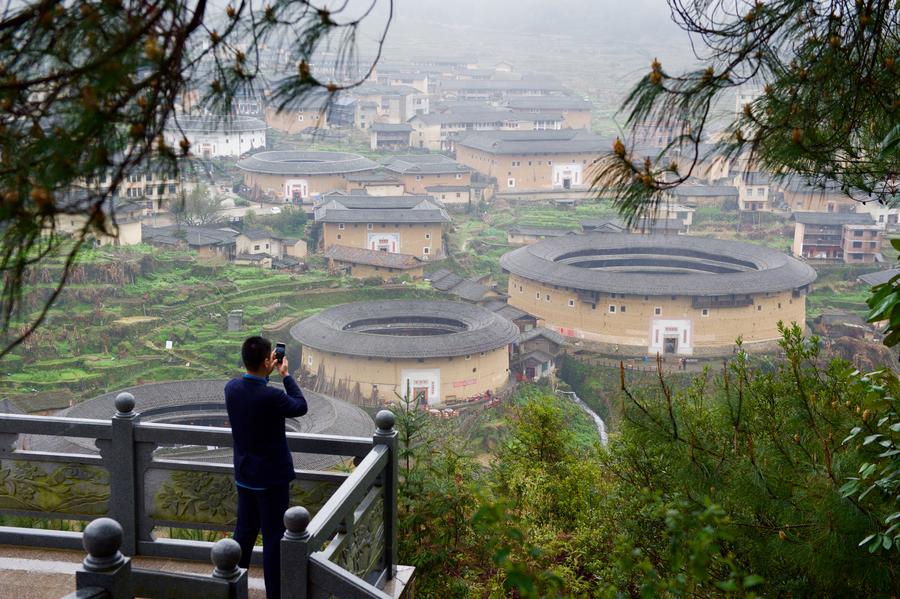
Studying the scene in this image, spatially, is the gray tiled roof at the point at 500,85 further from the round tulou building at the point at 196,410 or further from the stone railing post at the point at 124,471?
the stone railing post at the point at 124,471

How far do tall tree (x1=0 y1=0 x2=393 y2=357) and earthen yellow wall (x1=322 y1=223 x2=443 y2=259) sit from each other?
25924mm

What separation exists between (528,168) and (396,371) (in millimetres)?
20149

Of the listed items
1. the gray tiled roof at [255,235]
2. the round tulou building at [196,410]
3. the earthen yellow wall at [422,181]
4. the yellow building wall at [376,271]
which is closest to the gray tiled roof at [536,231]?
the earthen yellow wall at [422,181]

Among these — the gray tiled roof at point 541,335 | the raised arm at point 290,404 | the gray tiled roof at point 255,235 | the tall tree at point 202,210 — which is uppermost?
the raised arm at point 290,404

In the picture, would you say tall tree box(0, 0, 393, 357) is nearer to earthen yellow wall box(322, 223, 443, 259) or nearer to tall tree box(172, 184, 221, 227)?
earthen yellow wall box(322, 223, 443, 259)

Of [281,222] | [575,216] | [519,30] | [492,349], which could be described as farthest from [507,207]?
[519,30]

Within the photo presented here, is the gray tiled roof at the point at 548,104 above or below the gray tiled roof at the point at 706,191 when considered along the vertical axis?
above

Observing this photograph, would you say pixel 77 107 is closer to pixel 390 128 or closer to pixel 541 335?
pixel 541 335

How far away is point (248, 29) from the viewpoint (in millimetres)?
2355

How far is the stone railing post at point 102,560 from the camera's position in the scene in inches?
77.2

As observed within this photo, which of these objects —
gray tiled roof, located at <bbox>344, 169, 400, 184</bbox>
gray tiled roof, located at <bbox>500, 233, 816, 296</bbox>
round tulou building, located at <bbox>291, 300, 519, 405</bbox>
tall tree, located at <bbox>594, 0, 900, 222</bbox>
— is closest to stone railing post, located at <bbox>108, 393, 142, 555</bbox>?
tall tree, located at <bbox>594, 0, 900, 222</bbox>

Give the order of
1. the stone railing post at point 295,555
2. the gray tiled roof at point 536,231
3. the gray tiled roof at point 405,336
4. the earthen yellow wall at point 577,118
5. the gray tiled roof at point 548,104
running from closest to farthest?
the stone railing post at point 295,555, the gray tiled roof at point 405,336, the gray tiled roof at point 536,231, the gray tiled roof at point 548,104, the earthen yellow wall at point 577,118

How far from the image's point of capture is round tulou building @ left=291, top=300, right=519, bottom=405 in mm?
18641

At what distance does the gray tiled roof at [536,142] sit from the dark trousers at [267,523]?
1346 inches
